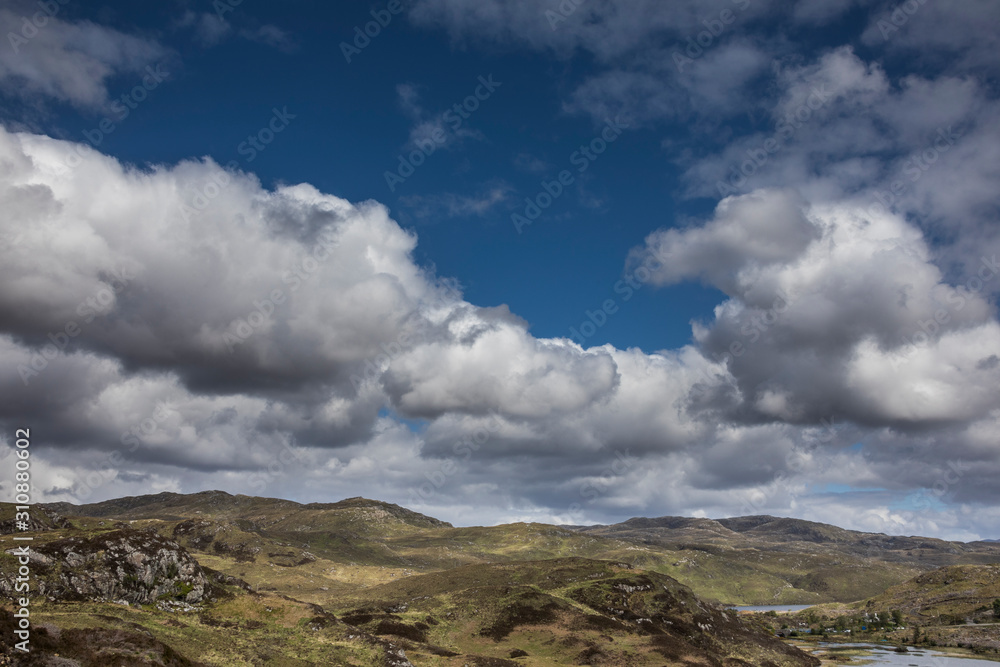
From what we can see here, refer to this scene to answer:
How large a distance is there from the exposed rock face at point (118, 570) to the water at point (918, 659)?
15760cm

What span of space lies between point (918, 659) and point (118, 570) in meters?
194

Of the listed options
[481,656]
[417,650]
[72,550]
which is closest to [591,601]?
[481,656]

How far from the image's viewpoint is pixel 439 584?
5802 inches

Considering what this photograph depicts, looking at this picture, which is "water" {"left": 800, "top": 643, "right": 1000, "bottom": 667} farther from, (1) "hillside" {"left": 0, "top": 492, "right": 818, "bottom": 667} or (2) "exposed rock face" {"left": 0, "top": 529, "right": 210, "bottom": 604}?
(2) "exposed rock face" {"left": 0, "top": 529, "right": 210, "bottom": 604}

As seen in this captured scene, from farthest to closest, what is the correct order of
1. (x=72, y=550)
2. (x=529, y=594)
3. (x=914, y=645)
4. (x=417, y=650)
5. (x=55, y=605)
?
(x=914, y=645), (x=529, y=594), (x=417, y=650), (x=72, y=550), (x=55, y=605)

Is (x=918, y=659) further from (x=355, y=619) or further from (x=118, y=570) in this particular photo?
(x=118, y=570)


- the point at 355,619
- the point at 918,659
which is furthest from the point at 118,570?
the point at 918,659

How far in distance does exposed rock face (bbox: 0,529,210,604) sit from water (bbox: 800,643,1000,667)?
517 ft

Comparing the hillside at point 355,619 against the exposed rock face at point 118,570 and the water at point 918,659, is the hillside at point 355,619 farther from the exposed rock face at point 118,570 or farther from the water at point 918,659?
the water at point 918,659

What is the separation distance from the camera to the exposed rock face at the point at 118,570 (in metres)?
63.8

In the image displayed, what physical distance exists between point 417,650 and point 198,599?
32651 mm

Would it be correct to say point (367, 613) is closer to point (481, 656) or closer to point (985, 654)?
point (481, 656)

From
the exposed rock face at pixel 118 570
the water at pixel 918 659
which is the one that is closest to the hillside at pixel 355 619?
the exposed rock face at pixel 118 570

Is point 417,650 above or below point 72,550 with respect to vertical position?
below
